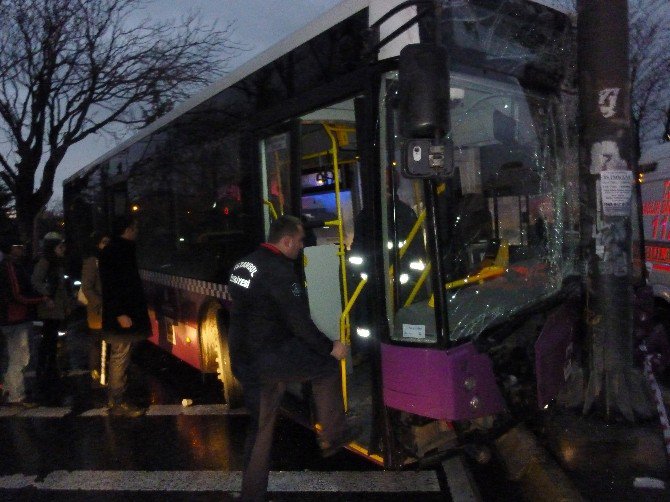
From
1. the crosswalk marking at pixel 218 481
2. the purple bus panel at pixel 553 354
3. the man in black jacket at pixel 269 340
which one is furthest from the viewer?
the crosswalk marking at pixel 218 481

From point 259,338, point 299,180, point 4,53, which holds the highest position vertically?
point 4,53

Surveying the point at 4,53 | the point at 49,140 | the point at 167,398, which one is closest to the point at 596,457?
the point at 167,398

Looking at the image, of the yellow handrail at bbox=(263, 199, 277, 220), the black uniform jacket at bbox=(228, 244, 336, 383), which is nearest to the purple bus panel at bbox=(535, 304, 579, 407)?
the black uniform jacket at bbox=(228, 244, 336, 383)

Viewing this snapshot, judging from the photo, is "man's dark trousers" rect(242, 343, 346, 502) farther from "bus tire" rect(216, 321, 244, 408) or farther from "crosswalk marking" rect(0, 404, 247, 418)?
"crosswalk marking" rect(0, 404, 247, 418)


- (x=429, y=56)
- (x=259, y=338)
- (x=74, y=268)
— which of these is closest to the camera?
(x=429, y=56)

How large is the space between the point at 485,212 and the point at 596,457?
2285 millimetres

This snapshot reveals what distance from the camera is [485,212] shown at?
184 inches

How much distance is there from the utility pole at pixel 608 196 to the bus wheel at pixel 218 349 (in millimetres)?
3460

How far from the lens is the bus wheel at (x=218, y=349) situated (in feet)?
22.2

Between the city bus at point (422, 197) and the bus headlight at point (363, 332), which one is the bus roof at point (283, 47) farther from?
the bus headlight at point (363, 332)

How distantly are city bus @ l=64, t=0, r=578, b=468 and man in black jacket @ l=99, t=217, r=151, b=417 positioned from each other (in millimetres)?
1110

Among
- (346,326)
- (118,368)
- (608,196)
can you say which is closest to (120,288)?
(118,368)

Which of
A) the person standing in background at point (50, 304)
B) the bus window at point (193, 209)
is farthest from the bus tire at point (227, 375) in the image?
the person standing in background at point (50, 304)

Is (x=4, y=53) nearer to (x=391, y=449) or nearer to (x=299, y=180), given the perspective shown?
(x=299, y=180)
